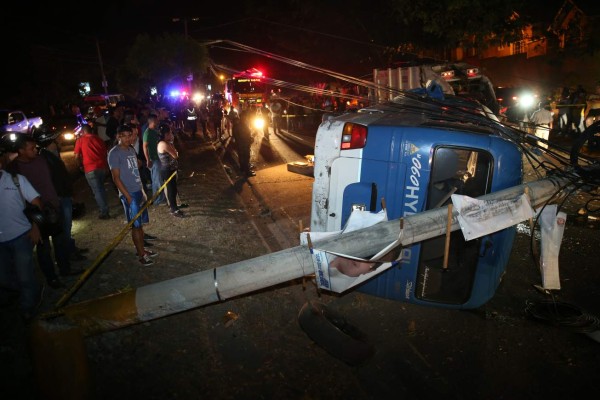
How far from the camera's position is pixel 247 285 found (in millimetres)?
2828

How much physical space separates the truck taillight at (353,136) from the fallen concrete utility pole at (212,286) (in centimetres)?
102

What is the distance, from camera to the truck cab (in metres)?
3.47

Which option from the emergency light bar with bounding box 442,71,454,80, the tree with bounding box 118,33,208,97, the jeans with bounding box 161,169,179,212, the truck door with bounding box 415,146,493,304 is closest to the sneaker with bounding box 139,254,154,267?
the jeans with bounding box 161,169,179,212

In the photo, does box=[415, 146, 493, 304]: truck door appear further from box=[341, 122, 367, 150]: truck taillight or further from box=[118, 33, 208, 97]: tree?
box=[118, 33, 208, 97]: tree

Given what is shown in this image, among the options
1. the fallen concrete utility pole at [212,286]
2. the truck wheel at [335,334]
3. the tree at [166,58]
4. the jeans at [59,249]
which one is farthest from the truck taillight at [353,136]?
the tree at [166,58]

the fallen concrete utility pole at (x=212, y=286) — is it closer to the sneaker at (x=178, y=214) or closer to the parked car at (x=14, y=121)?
the sneaker at (x=178, y=214)

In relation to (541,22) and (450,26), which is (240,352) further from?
(541,22)

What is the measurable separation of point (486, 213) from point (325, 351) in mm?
2027

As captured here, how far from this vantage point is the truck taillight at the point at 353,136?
3656 mm

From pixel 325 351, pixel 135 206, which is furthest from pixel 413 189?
pixel 135 206

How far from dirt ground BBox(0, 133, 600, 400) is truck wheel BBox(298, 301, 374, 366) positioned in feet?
0.42

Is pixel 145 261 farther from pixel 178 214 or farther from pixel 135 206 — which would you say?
pixel 178 214

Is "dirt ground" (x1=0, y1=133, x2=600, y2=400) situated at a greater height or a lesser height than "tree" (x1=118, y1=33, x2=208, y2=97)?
lesser

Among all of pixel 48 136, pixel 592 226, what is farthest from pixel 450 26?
pixel 48 136
